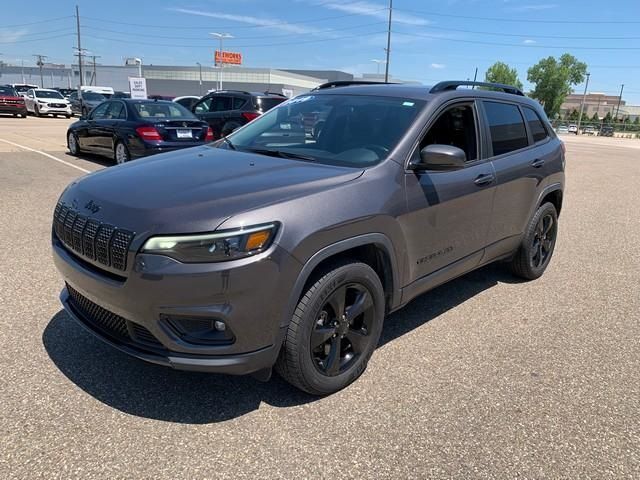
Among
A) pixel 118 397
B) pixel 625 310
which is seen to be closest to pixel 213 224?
pixel 118 397

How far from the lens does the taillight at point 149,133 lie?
991cm

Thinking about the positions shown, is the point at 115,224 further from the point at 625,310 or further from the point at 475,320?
the point at 625,310

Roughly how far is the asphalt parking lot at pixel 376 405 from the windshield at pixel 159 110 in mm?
6515

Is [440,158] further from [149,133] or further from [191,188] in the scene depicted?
[149,133]

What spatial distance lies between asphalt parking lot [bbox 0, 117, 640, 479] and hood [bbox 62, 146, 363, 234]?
1034mm

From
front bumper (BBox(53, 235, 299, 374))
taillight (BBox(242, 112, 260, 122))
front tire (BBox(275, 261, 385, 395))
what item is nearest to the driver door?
front tire (BBox(275, 261, 385, 395))

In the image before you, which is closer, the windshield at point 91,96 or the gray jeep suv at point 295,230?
the gray jeep suv at point 295,230

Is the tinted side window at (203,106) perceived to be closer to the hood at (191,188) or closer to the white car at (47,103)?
the hood at (191,188)

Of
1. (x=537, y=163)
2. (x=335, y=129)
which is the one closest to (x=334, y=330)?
(x=335, y=129)

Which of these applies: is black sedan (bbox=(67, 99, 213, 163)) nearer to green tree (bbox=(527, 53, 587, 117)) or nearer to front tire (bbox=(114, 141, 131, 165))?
front tire (bbox=(114, 141, 131, 165))

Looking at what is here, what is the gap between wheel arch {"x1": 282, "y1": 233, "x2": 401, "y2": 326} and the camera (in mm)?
2648

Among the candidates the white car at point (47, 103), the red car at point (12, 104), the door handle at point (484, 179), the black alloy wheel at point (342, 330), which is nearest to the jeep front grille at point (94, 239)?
the black alloy wheel at point (342, 330)

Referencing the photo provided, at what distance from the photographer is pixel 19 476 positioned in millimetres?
2295

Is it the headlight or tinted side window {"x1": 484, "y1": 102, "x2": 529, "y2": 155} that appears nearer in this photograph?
the headlight
